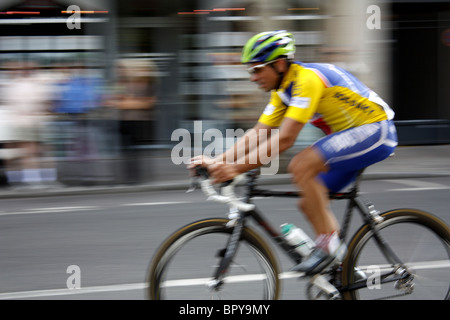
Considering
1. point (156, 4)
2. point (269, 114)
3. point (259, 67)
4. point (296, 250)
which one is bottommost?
point (296, 250)

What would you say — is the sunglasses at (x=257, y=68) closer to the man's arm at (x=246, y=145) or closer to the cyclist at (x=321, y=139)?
the cyclist at (x=321, y=139)

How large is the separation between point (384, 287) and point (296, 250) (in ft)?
1.92

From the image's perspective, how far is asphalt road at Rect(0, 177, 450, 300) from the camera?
489cm

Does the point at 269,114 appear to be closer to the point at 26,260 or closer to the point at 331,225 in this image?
the point at 331,225

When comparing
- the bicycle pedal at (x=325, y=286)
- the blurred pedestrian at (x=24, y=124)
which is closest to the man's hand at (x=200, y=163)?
the bicycle pedal at (x=325, y=286)

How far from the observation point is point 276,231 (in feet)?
12.0

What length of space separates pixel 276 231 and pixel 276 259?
0.15 meters

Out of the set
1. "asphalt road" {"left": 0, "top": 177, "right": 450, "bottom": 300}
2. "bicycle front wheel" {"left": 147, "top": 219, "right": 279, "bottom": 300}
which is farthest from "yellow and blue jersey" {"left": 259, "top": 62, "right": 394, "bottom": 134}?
"asphalt road" {"left": 0, "top": 177, "right": 450, "bottom": 300}

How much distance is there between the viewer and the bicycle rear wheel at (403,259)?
373 cm

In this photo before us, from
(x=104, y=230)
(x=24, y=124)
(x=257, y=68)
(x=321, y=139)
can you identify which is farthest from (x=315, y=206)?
(x=24, y=124)

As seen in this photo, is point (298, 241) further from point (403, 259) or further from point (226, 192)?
point (403, 259)

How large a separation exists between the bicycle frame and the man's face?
48cm
